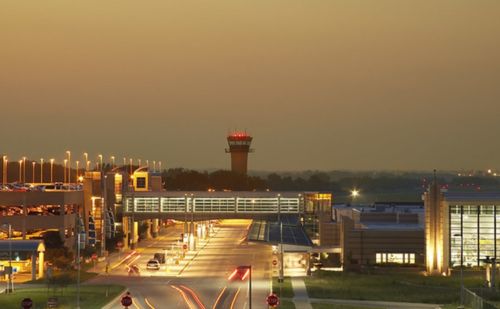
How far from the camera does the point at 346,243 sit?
129 meters

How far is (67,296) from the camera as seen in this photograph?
297ft

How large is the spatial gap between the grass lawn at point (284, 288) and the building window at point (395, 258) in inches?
796

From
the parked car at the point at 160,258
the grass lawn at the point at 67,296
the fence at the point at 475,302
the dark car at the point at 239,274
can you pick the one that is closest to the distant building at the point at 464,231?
the dark car at the point at 239,274

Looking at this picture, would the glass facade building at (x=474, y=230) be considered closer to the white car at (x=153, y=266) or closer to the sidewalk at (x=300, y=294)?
the sidewalk at (x=300, y=294)

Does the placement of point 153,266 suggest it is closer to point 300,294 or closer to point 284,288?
point 284,288

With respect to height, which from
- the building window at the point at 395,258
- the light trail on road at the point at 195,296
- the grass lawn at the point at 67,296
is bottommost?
the light trail on road at the point at 195,296

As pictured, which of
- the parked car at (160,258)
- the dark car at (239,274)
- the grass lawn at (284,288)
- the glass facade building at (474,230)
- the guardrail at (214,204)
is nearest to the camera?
the grass lawn at (284,288)

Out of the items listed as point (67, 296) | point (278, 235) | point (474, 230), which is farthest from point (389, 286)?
point (67, 296)

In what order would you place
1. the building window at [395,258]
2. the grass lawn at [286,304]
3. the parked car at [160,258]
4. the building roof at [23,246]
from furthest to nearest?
the parked car at [160,258], the building window at [395,258], the building roof at [23,246], the grass lawn at [286,304]

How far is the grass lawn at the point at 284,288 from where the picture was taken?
94.8m

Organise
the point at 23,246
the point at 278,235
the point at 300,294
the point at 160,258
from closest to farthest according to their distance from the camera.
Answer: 1. the point at 300,294
2. the point at 23,246
3. the point at 278,235
4. the point at 160,258

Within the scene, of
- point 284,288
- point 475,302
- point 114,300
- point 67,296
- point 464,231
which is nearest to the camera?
point 475,302

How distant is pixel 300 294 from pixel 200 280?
16.5m

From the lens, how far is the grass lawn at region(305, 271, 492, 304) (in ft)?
303
